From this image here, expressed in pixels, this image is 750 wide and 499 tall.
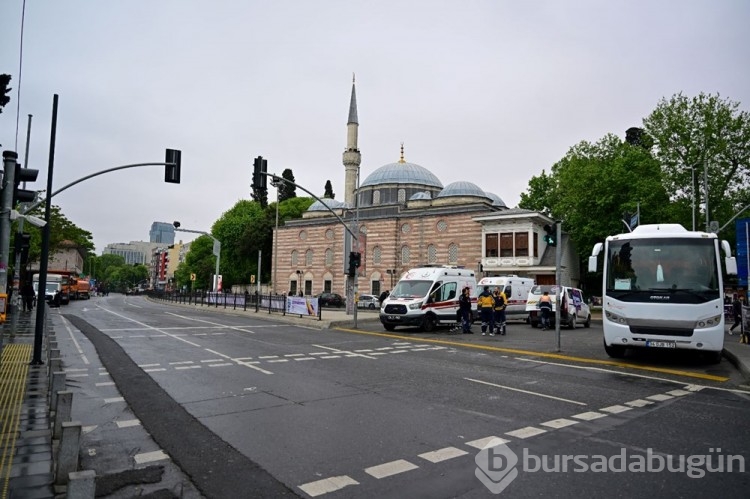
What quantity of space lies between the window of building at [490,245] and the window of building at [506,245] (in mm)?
792

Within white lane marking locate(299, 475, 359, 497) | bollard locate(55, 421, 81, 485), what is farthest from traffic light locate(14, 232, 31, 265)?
white lane marking locate(299, 475, 359, 497)

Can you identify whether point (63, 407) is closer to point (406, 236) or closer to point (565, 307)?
point (565, 307)

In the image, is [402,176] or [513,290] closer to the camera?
[513,290]

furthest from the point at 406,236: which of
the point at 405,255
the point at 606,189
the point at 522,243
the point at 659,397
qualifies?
the point at 659,397

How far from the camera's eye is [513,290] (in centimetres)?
2802

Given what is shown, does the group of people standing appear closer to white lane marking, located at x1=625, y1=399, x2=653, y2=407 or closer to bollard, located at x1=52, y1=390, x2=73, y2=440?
white lane marking, located at x1=625, y1=399, x2=653, y2=407

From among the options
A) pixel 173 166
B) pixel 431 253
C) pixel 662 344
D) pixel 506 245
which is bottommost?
pixel 662 344

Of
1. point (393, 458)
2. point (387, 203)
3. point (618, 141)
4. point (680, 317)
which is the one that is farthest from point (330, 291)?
point (393, 458)

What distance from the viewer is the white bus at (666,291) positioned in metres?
10.9

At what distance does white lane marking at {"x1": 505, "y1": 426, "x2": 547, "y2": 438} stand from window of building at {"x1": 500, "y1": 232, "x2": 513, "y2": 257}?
43342mm

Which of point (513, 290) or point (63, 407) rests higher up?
point (513, 290)

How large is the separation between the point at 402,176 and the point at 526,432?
197 feet

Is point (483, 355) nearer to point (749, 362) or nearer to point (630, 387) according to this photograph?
point (630, 387)

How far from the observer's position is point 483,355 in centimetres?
1354
